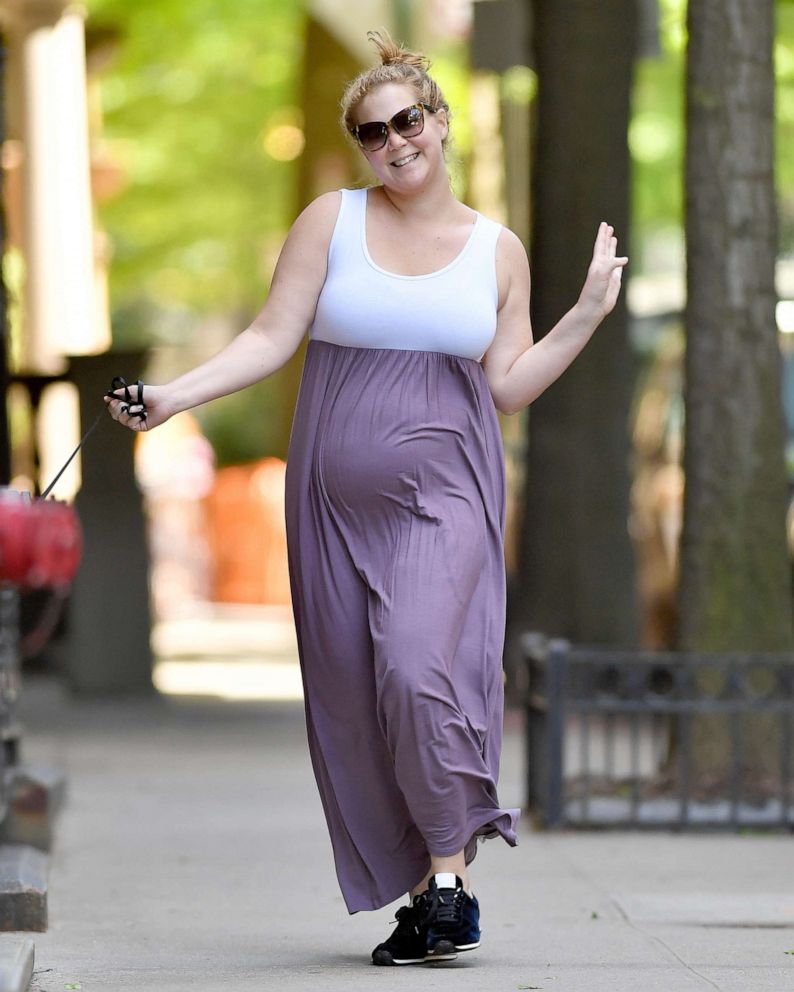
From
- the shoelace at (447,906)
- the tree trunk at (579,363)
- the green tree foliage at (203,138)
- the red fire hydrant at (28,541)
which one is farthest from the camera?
the green tree foliage at (203,138)

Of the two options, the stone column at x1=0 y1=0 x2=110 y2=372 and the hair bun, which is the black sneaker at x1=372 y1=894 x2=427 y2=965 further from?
the stone column at x1=0 y1=0 x2=110 y2=372

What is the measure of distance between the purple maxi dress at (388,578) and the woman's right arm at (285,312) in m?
0.04

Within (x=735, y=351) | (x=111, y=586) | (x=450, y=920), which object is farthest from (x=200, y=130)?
(x=450, y=920)

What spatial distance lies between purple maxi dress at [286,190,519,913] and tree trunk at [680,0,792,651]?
10.3 ft

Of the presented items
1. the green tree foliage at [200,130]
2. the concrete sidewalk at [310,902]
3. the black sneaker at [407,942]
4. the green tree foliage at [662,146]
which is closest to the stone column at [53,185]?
the green tree foliage at [200,130]

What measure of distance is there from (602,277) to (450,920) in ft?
4.89

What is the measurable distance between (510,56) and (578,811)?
7972mm

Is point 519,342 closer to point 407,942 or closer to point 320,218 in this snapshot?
point 320,218

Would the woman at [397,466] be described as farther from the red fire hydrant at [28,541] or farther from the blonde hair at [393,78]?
the red fire hydrant at [28,541]

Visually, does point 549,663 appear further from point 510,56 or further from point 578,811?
point 510,56

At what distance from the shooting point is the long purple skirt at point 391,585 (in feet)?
16.2

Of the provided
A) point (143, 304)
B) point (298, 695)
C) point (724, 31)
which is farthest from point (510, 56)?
point (143, 304)

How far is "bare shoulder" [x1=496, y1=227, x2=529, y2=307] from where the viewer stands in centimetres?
512

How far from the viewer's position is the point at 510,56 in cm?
1500
